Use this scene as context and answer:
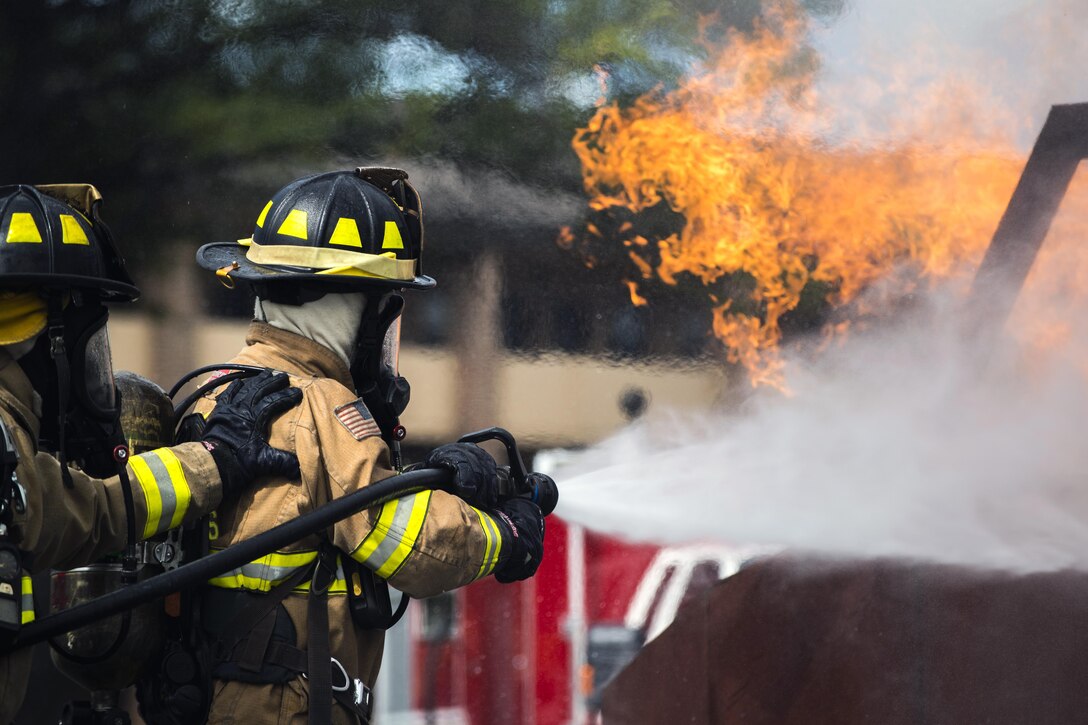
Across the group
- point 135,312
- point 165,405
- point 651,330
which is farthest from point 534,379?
point 165,405

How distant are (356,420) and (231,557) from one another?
0.46m

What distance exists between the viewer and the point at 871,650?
14.1 feet

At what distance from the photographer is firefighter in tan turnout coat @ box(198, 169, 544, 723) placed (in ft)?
8.83

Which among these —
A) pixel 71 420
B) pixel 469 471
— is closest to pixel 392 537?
pixel 469 471

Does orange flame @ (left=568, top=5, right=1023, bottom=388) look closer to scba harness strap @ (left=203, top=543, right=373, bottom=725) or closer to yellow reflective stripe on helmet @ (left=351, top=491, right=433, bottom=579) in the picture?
yellow reflective stripe on helmet @ (left=351, top=491, right=433, bottom=579)

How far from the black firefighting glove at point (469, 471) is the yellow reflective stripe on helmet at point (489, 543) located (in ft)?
0.13

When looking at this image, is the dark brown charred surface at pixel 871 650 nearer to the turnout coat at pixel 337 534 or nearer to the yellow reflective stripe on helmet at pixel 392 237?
the turnout coat at pixel 337 534

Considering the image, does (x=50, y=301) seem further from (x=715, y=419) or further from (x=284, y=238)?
(x=715, y=419)

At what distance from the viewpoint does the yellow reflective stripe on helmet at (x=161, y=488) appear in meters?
2.48

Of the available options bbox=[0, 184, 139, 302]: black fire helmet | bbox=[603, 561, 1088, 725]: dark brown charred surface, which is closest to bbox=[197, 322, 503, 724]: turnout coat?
bbox=[0, 184, 139, 302]: black fire helmet

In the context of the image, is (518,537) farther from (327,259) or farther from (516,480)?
(327,259)

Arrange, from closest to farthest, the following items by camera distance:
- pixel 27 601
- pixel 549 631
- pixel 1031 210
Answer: pixel 27 601
pixel 1031 210
pixel 549 631

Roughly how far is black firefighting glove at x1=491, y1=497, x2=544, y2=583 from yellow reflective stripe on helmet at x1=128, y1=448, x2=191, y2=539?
754 millimetres

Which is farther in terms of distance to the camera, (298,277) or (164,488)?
(298,277)
